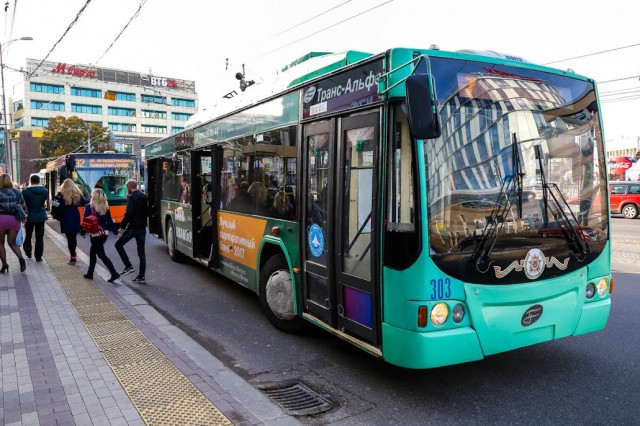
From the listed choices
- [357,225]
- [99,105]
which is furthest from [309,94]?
[99,105]

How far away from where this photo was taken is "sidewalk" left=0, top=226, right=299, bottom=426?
371 cm

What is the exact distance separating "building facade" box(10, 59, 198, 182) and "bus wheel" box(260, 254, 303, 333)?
63.8 meters

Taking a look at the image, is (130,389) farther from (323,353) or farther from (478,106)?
(478,106)

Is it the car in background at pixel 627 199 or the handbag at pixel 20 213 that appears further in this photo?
the car in background at pixel 627 199

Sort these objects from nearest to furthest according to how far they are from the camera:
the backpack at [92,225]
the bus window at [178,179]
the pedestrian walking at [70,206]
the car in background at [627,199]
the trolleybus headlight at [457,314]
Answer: the trolleybus headlight at [457,314] < the backpack at [92,225] < the bus window at [178,179] < the pedestrian walking at [70,206] < the car in background at [627,199]

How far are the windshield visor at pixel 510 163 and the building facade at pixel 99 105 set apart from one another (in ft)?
216

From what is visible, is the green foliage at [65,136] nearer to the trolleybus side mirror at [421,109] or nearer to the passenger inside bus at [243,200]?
the passenger inside bus at [243,200]

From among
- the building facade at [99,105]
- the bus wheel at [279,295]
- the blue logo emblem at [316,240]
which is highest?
the building facade at [99,105]

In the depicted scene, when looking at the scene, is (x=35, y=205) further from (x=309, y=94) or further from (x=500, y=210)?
(x=500, y=210)

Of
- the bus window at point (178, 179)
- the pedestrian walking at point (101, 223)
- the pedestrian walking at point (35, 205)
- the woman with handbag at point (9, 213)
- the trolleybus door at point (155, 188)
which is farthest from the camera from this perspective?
the trolleybus door at point (155, 188)

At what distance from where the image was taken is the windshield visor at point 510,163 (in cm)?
388

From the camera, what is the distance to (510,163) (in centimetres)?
409

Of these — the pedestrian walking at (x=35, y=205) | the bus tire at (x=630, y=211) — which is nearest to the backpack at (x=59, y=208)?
the pedestrian walking at (x=35, y=205)

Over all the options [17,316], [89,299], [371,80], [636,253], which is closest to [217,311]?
[89,299]
